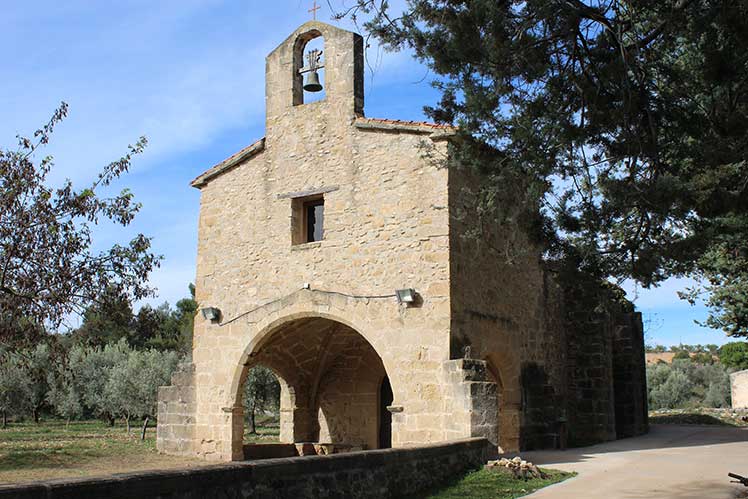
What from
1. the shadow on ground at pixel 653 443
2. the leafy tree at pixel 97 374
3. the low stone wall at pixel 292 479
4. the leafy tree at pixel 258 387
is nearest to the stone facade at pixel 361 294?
the shadow on ground at pixel 653 443

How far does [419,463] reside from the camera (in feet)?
28.3

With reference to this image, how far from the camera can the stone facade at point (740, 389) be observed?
107ft

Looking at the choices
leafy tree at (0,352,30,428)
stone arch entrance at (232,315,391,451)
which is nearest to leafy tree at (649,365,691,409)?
stone arch entrance at (232,315,391,451)

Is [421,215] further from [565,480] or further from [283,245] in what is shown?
[565,480]

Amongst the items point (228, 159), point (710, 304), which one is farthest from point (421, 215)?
point (710, 304)

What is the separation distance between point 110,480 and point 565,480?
6.37m

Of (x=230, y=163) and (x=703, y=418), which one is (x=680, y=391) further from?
(x=230, y=163)

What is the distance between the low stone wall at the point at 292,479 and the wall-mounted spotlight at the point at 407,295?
296 cm

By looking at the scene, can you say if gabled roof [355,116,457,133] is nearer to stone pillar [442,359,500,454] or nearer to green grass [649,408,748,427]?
stone pillar [442,359,500,454]

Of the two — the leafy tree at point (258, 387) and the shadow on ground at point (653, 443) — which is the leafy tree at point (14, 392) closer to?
the leafy tree at point (258, 387)

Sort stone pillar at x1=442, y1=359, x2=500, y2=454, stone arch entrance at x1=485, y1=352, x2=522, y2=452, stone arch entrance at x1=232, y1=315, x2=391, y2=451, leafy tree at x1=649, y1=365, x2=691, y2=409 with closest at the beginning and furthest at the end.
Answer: stone pillar at x1=442, y1=359, x2=500, y2=454, stone arch entrance at x1=485, y1=352, x2=522, y2=452, stone arch entrance at x1=232, y1=315, x2=391, y2=451, leafy tree at x1=649, y1=365, x2=691, y2=409

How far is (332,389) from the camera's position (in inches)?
678

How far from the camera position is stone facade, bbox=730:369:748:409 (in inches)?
1281

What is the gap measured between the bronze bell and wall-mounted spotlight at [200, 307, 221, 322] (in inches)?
181
